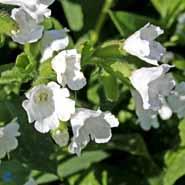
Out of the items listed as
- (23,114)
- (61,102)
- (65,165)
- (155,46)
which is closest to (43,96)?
(61,102)

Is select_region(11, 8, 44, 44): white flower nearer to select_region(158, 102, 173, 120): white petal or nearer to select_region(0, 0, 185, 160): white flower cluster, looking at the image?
select_region(0, 0, 185, 160): white flower cluster

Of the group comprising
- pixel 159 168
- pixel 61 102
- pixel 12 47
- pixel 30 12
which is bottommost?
pixel 159 168

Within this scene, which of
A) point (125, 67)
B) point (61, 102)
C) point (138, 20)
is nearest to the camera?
point (61, 102)

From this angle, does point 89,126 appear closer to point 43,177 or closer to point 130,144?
point 43,177

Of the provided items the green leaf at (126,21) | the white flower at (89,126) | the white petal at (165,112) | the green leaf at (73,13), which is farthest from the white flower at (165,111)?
the white flower at (89,126)

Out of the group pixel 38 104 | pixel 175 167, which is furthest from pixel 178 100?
pixel 38 104

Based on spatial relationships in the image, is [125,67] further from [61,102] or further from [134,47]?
[61,102]
